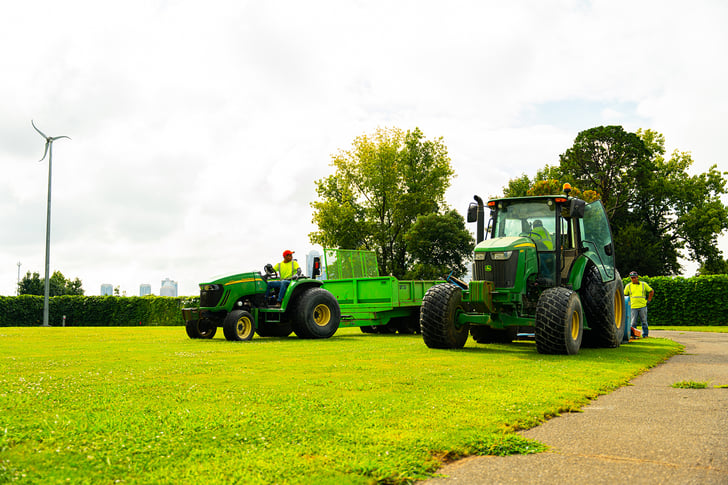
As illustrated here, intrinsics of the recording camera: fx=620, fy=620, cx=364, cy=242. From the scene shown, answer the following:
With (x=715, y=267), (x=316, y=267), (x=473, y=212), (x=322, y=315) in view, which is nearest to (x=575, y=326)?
(x=473, y=212)

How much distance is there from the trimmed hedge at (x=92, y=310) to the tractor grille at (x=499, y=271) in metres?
29.9

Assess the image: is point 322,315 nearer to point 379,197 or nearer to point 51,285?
point 379,197

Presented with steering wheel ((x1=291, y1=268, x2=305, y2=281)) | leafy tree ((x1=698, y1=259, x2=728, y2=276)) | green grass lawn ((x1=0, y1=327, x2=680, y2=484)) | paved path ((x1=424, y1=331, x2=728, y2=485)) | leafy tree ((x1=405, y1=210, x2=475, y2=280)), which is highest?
leafy tree ((x1=405, y1=210, x2=475, y2=280))

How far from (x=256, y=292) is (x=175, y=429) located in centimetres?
995

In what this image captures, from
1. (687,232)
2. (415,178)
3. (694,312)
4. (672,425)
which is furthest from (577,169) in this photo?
(672,425)

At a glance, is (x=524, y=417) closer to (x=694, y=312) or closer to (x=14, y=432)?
(x=14, y=432)

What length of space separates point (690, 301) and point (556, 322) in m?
20.4

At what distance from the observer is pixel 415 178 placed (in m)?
50.0

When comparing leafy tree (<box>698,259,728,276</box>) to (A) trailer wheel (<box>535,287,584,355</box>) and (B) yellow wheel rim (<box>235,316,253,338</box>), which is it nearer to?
(A) trailer wheel (<box>535,287,584,355</box>)

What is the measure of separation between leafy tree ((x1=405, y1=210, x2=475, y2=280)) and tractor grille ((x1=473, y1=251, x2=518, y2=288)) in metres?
33.2

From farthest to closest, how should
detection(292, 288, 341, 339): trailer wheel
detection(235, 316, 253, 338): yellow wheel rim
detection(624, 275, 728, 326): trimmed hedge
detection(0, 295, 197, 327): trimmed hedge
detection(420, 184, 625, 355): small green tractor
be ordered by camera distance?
1. detection(0, 295, 197, 327): trimmed hedge
2. detection(624, 275, 728, 326): trimmed hedge
3. detection(292, 288, 341, 339): trailer wheel
4. detection(235, 316, 253, 338): yellow wheel rim
5. detection(420, 184, 625, 355): small green tractor

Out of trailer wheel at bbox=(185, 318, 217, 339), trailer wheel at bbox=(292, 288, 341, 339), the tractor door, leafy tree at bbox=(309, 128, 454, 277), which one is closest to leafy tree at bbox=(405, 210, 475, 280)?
leafy tree at bbox=(309, 128, 454, 277)

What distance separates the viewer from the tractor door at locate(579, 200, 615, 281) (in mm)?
11477

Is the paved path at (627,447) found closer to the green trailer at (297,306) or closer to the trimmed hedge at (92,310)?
the green trailer at (297,306)
